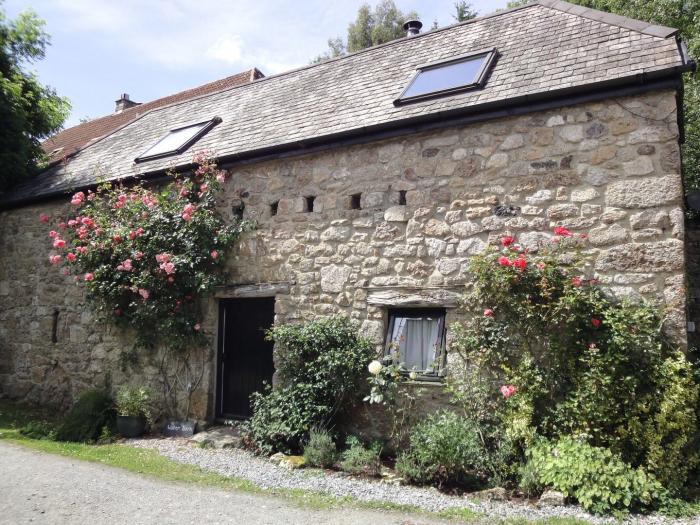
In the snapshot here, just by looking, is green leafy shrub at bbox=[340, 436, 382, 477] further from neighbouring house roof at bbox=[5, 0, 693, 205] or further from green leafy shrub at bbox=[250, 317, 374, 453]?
neighbouring house roof at bbox=[5, 0, 693, 205]

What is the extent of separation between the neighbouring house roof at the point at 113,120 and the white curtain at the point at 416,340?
10635mm

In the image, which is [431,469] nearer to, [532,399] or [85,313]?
[532,399]

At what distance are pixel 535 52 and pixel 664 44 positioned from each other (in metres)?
1.50

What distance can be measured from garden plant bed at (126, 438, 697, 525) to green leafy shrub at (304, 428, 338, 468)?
0.55 feet

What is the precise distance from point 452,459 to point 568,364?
1443mm

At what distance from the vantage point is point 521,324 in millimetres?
5668

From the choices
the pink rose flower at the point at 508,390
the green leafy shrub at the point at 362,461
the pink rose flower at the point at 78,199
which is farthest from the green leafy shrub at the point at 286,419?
the pink rose flower at the point at 78,199

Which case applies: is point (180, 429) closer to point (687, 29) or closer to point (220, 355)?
point (220, 355)

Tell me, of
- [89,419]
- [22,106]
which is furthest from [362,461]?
A: [22,106]

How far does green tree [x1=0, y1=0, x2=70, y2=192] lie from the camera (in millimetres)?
10750

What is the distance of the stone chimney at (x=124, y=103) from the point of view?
18625 mm

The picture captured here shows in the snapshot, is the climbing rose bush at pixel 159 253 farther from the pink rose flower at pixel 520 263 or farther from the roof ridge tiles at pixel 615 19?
the roof ridge tiles at pixel 615 19

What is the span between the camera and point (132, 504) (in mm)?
4543

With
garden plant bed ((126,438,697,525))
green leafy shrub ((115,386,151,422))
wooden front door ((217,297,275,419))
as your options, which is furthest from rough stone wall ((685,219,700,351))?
green leafy shrub ((115,386,151,422))
